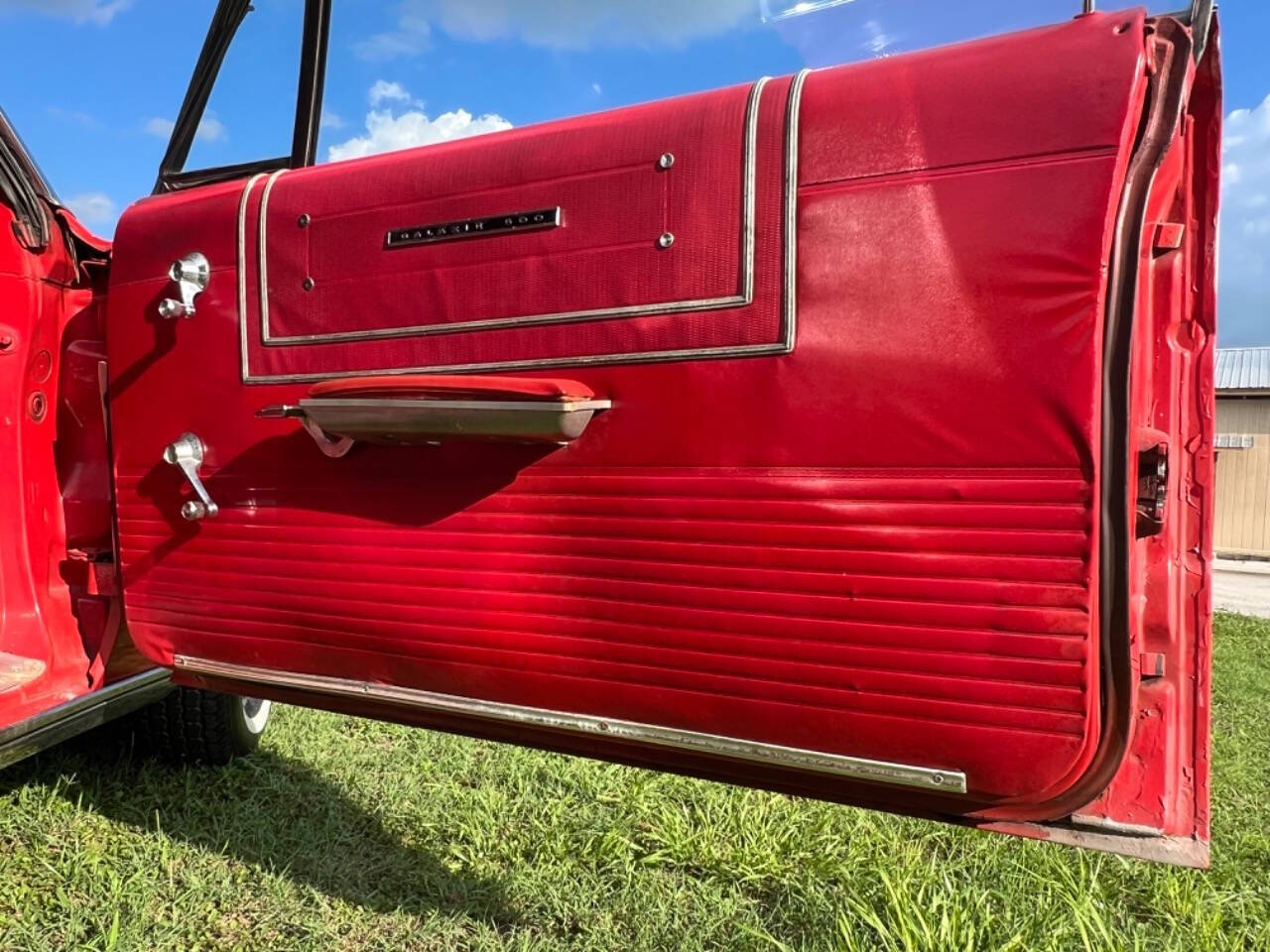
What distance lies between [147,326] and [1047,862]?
239 centimetres

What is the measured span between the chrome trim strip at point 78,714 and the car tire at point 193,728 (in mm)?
513

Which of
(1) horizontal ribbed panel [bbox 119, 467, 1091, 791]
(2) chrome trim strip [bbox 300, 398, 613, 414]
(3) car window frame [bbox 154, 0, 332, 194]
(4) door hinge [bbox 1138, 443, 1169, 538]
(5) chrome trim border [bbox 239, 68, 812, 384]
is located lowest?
(1) horizontal ribbed panel [bbox 119, 467, 1091, 791]

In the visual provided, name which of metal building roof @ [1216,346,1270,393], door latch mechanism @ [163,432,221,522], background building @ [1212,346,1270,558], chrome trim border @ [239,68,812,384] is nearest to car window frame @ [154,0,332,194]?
door latch mechanism @ [163,432,221,522]

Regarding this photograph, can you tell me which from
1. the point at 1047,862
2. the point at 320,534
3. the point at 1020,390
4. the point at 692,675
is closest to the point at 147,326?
the point at 320,534

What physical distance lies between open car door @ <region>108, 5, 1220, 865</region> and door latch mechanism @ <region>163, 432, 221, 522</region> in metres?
0.01

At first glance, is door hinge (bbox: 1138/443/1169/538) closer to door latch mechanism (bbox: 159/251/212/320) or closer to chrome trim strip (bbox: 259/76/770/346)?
chrome trim strip (bbox: 259/76/770/346)

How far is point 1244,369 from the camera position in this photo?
15.6 m

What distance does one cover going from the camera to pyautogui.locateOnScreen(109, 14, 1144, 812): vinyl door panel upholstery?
98 cm

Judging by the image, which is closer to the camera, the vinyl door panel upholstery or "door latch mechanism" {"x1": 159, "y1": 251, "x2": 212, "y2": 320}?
the vinyl door panel upholstery

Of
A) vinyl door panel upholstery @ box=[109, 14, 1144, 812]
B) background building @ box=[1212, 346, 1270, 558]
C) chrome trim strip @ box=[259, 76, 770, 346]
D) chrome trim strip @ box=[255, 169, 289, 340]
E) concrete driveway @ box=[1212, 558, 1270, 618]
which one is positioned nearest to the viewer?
vinyl door panel upholstery @ box=[109, 14, 1144, 812]

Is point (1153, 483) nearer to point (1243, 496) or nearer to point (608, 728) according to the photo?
point (608, 728)

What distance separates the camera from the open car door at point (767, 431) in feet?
3.22

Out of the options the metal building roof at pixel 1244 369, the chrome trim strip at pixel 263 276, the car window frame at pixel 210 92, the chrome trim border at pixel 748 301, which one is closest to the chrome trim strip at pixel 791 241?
the chrome trim border at pixel 748 301

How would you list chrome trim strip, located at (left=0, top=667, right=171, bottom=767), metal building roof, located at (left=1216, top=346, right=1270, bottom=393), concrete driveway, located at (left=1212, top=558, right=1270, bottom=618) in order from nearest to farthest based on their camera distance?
chrome trim strip, located at (left=0, top=667, right=171, bottom=767) < concrete driveway, located at (left=1212, top=558, right=1270, bottom=618) < metal building roof, located at (left=1216, top=346, right=1270, bottom=393)
